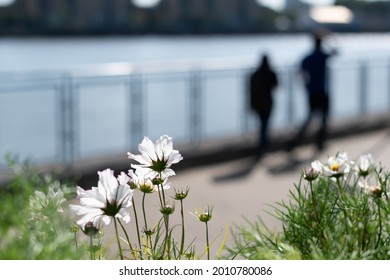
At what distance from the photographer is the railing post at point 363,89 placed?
43.2ft

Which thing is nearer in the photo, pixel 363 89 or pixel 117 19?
pixel 363 89

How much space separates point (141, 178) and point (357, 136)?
33.3 ft

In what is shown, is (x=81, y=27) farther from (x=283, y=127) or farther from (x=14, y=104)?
(x=14, y=104)

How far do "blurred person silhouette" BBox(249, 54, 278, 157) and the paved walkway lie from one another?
274 millimetres

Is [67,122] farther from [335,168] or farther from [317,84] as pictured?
[335,168]

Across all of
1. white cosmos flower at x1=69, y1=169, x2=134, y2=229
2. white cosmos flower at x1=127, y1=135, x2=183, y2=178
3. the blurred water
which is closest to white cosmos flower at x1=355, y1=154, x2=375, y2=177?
white cosmos flower at x1=127, y1=135, x2=183, y2=178

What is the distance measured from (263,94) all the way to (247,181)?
7.36 ft

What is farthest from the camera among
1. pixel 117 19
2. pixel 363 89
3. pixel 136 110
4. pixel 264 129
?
pixel 117 19

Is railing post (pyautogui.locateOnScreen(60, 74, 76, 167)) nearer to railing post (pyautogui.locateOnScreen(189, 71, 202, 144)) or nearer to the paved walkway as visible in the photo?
the paved walkway

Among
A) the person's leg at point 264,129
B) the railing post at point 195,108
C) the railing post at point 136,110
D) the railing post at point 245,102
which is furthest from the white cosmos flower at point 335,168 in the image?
the railing post at point 245,102

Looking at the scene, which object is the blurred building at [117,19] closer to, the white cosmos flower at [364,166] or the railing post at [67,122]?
the railing post at [67,122]

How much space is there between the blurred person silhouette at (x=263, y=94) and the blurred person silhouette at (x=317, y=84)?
326mm

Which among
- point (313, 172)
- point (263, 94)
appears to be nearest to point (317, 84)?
point (263, 94)

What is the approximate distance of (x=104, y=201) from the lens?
1.50 m
